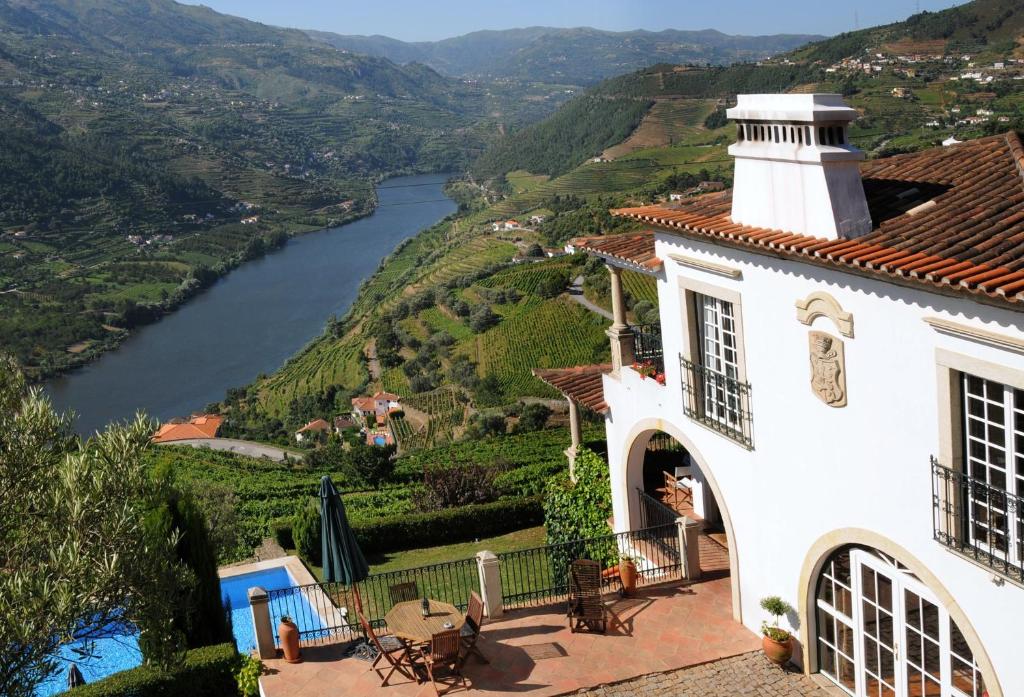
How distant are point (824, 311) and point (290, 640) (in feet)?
20.7

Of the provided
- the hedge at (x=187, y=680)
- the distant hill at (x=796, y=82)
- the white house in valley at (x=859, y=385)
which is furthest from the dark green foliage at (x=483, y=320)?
the hedge at (x=187, y=680)

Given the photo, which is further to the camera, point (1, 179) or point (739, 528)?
point (1, 179)

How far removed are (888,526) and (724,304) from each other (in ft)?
10.5

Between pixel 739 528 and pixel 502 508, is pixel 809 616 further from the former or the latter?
pixel 502 508

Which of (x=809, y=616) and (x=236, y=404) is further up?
(x=809, y=616)

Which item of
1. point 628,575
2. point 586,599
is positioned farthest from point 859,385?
point 628,575

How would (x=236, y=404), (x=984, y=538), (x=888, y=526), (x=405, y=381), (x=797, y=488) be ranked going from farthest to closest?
1. (x=236, y=404)
2. (x=405, y=381)
3. (x=797, y=488)
4. (x=888, y=526)
5. (x=984, y=538)

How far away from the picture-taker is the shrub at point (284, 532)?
2272 centimetres

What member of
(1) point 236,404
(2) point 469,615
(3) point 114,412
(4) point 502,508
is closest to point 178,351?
(3) point 114,412

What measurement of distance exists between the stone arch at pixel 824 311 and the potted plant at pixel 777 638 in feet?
9.81

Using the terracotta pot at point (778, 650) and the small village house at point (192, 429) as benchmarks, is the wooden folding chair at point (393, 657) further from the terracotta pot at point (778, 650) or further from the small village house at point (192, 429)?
the small village house at point (192, 429)

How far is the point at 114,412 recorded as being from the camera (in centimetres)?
9200

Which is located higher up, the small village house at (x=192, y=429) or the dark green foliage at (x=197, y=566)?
the dark green foliage at (x=197, y=566)

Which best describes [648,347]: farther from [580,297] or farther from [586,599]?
[580,297]
